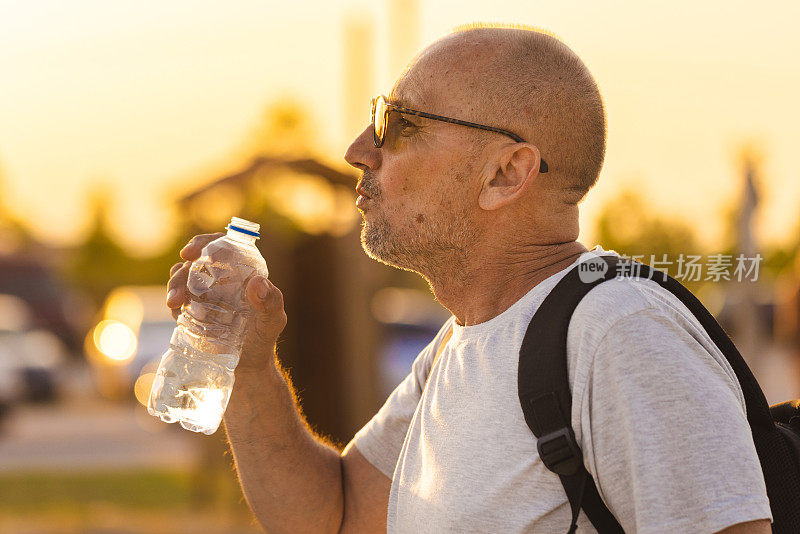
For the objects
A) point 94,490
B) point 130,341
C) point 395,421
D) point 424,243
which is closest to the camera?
point 424,243

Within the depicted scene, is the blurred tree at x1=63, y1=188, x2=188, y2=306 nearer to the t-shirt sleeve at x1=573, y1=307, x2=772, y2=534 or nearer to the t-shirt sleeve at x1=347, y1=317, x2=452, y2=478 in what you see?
the t-shirt sleeve at x1=347, y1=317, x2=452, y2=478

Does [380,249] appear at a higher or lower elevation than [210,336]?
higher

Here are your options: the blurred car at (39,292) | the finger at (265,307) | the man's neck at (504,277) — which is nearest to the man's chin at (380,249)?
the man's neck at (504,277)

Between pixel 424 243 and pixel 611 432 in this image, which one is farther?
pixel 424 243

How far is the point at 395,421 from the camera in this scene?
118 inches

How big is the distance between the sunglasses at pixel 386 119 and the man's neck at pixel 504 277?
11.3 inches

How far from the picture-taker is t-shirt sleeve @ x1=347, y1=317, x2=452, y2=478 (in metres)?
2.95

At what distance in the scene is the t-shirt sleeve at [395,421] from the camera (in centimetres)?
295

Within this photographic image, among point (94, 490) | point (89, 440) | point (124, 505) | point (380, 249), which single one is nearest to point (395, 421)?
point (380, 249)

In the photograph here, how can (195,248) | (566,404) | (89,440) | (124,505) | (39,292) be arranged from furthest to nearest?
(39,292)
(89,440)
(124,505)
(195,248)
(566,404)

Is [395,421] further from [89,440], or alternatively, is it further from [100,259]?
[100,259]

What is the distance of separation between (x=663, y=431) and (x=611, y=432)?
0.11 meters

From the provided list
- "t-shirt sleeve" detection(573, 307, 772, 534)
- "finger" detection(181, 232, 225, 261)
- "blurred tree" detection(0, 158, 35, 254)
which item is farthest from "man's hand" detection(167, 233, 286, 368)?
"blurred tree" detection(0, 158, 35, 254)

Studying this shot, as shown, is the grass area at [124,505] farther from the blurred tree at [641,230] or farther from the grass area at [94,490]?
the blurred tree at [641,230]
